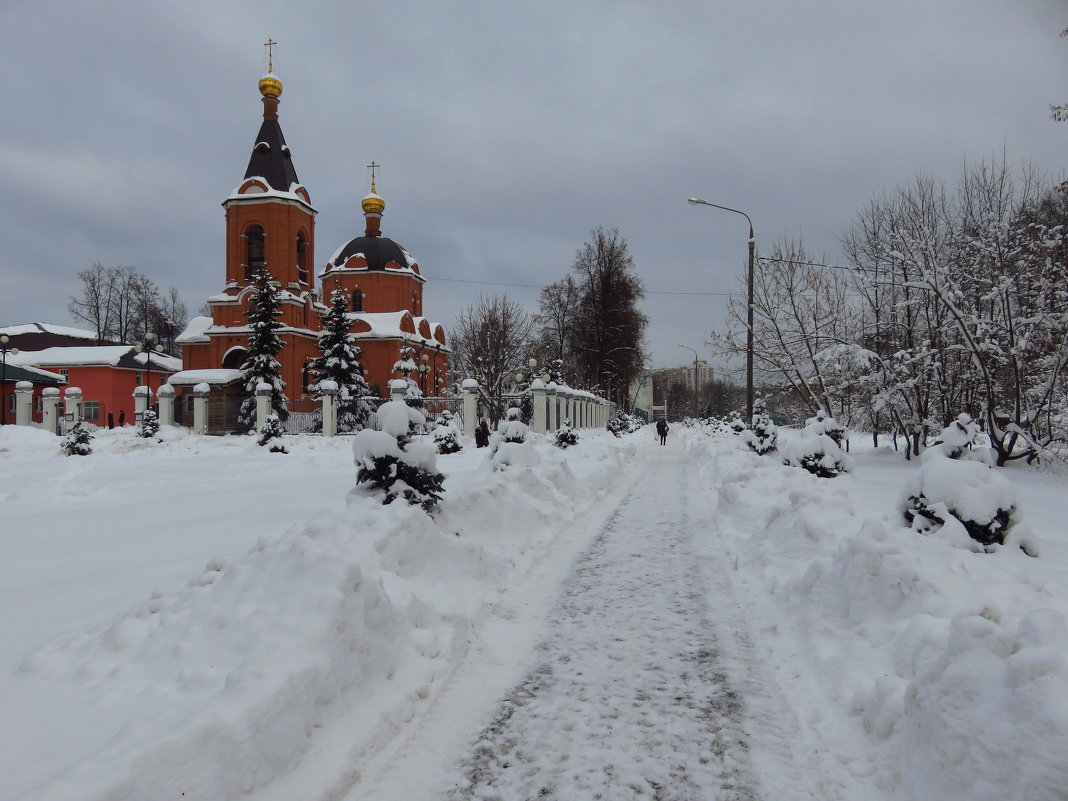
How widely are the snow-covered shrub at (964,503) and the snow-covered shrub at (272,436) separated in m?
17.8

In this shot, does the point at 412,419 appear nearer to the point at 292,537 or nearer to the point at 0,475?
the point at 292,537

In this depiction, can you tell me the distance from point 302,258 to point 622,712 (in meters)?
43.5

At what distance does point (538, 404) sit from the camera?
26.9 metres

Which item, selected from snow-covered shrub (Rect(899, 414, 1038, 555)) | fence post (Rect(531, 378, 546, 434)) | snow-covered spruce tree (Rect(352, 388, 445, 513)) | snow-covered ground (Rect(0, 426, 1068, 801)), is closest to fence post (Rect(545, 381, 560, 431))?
fence post (Rect(531, 378, 546, 434))

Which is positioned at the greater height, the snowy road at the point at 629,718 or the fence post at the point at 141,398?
the fence post at the point at 141,398

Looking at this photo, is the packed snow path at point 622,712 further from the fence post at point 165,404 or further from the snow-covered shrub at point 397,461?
the fence post at point 165,404

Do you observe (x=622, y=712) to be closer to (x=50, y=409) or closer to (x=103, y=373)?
(x=50, y=409)

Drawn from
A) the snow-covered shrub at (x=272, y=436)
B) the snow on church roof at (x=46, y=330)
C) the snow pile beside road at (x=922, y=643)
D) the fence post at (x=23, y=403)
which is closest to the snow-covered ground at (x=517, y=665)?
the snow pile beside road at (x=922, y=643)

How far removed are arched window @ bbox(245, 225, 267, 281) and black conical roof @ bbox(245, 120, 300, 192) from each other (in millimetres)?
2908

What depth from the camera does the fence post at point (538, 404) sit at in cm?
2641

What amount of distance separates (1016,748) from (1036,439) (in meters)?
16.0

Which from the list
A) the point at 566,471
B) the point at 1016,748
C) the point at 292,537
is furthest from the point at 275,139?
the point at 1016,748

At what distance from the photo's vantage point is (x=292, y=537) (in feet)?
15.1

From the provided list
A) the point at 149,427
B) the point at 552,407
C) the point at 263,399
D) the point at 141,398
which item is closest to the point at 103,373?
the point at 141,398
